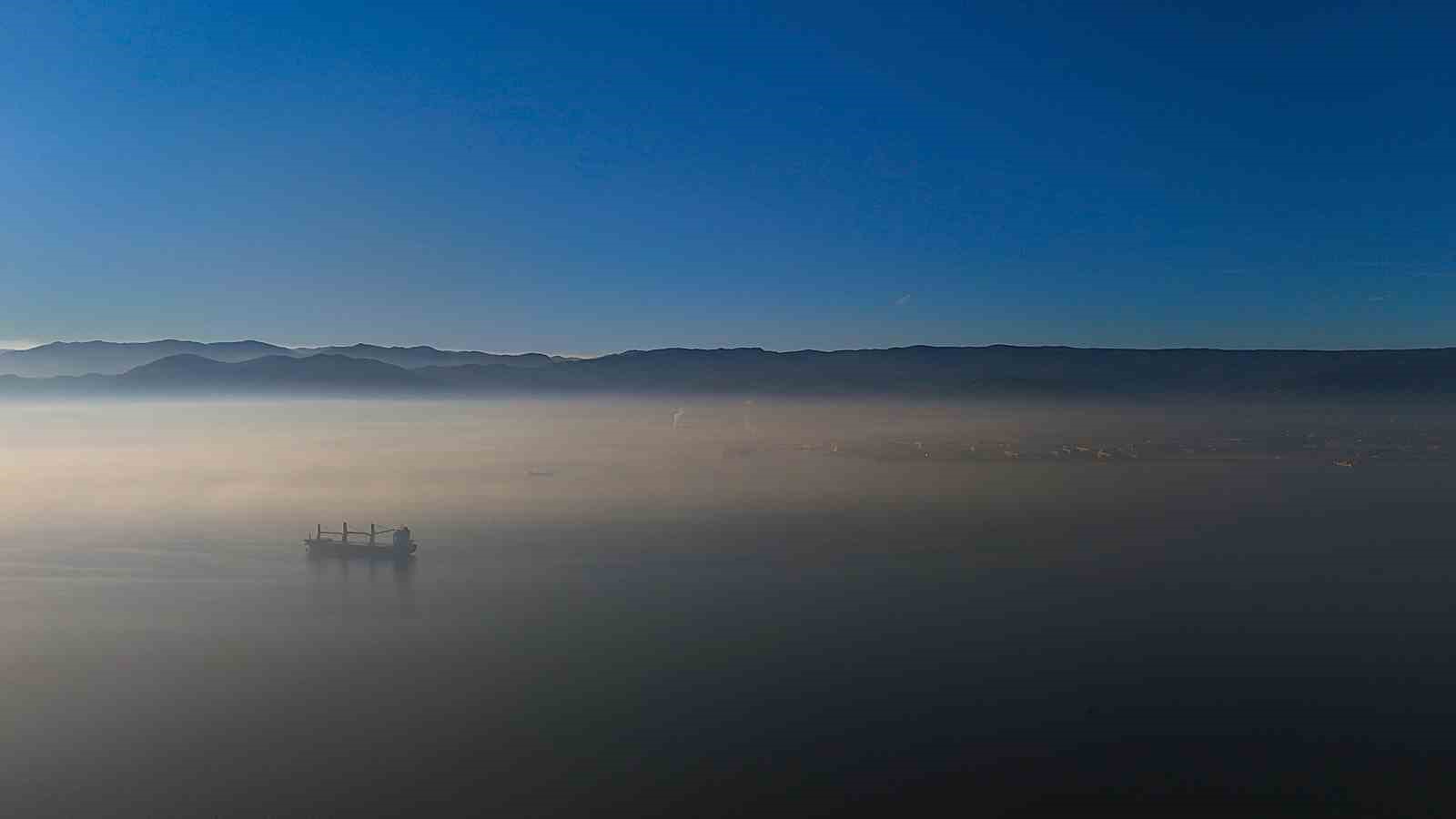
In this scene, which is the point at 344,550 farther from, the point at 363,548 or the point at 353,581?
the point at 353,581

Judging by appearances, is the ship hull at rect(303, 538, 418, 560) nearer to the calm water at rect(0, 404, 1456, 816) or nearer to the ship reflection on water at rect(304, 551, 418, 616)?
the ship reflection on water at rect(304, 551, 418, 616)

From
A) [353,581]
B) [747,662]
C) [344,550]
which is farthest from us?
[344,550]

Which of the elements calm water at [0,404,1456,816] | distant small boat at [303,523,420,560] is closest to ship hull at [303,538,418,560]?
distant small boat at [303,523,420,560]

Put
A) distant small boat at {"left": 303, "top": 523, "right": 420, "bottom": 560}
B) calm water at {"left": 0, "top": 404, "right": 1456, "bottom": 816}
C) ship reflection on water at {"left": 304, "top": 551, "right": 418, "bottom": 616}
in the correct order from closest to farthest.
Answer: calm water at {"left": 0, "top": 404, "right": 1456, "bottom": 816} < ship reflection on water at {"left": 304, "top": 551, "right": 418, "bottom": 616} < distant small boat at {"left": 303, "top": 523, "right": 420, "bottom": 560}

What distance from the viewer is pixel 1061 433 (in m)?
48.9

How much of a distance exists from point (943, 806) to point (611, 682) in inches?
136

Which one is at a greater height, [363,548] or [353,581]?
[363,548]

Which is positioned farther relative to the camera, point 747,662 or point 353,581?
point 353,581

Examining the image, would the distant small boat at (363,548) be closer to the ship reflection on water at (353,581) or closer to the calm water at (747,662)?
the ship reflection on water at (353,581)

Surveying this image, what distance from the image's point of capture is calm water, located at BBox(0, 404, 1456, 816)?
6664 millimetres

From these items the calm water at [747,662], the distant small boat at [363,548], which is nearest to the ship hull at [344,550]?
the distant small boat at [363,548]

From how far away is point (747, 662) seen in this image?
923 cm

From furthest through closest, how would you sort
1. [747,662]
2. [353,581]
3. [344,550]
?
[344,550] → [353,581] → [747,662]

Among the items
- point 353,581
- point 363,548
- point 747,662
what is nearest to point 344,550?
point 363,548
